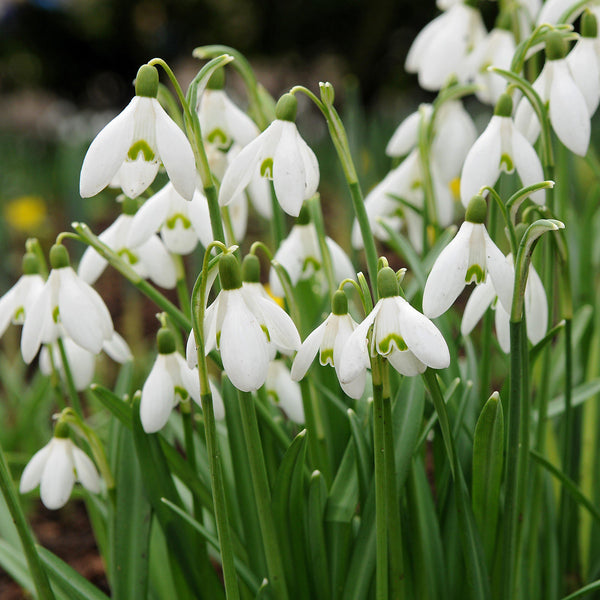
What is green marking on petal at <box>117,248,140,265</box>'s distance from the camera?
1371 millimetres

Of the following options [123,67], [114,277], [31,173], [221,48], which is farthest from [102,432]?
[123,67]

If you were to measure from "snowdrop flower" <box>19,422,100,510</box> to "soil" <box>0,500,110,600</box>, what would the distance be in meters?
0.74

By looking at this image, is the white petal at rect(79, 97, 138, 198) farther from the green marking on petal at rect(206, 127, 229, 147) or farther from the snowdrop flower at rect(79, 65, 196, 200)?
the green marking on petal at rect(206, 127, 229, 147)

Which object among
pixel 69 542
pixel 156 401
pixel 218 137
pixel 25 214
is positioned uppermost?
pixel 25 214

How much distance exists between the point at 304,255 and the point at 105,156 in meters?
0.59

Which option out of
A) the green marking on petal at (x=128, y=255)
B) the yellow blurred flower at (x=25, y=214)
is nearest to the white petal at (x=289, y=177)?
the green marking on petal at (x=128, y=255)

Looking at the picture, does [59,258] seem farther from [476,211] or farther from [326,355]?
[476,211]

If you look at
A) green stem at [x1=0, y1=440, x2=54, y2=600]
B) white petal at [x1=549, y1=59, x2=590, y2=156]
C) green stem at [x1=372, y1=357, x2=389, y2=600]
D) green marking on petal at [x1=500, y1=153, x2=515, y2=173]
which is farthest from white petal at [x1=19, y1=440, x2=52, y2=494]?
white petal at [x1=549, y1=59, x2=590, y2=156]

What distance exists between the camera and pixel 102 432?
2395mm

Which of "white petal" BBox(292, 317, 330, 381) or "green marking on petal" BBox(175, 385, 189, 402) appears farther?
"green marking on petal" BBox(175, 385, 189, 402)

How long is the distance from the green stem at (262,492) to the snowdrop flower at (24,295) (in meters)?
0.44

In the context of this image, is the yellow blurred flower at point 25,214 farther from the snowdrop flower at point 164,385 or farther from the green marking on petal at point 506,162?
the green marking on petal at point 506,162

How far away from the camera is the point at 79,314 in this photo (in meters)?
1.15

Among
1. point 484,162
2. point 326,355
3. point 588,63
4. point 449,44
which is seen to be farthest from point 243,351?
point 449,44
